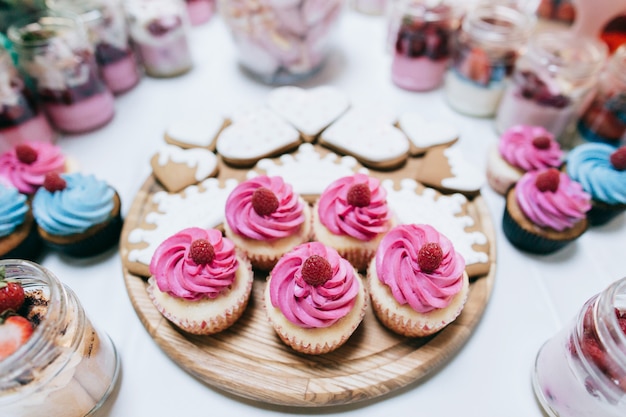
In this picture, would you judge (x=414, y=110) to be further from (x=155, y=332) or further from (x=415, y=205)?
(x=155, y=332)

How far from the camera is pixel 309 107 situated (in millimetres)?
1782

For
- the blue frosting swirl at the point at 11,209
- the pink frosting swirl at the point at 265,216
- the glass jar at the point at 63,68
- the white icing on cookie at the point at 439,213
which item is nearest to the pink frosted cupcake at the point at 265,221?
the pink frosting swirl at the point at 265,216

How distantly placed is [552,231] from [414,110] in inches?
→ 33.3

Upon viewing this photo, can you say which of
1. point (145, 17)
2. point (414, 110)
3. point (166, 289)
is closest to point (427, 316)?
point (166, 289)

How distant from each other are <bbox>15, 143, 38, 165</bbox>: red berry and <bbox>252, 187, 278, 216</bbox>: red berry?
0.79 meters

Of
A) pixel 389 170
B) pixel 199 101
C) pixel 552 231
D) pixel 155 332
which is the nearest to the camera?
pixel 155 332

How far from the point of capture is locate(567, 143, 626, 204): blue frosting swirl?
1447 mm

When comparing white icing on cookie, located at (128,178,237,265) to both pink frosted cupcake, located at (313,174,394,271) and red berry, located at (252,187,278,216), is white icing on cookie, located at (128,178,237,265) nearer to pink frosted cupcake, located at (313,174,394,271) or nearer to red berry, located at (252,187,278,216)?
red berry, located at (252,187,278,216)

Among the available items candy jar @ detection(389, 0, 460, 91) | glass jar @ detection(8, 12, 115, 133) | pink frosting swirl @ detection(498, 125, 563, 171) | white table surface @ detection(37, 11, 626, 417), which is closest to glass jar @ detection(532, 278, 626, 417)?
white table surface @ detection(37, 11, 626, 417)

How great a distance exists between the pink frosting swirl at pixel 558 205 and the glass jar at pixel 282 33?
1024mm

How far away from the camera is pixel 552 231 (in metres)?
1.40

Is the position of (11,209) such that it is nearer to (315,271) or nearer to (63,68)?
(63,68)

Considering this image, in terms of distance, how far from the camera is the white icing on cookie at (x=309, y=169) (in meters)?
1.51

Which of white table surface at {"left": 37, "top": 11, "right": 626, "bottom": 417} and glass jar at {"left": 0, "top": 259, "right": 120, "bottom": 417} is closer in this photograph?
glass jar at {"left": 0, "top": 259, "right": 120, "bottom": 417}
